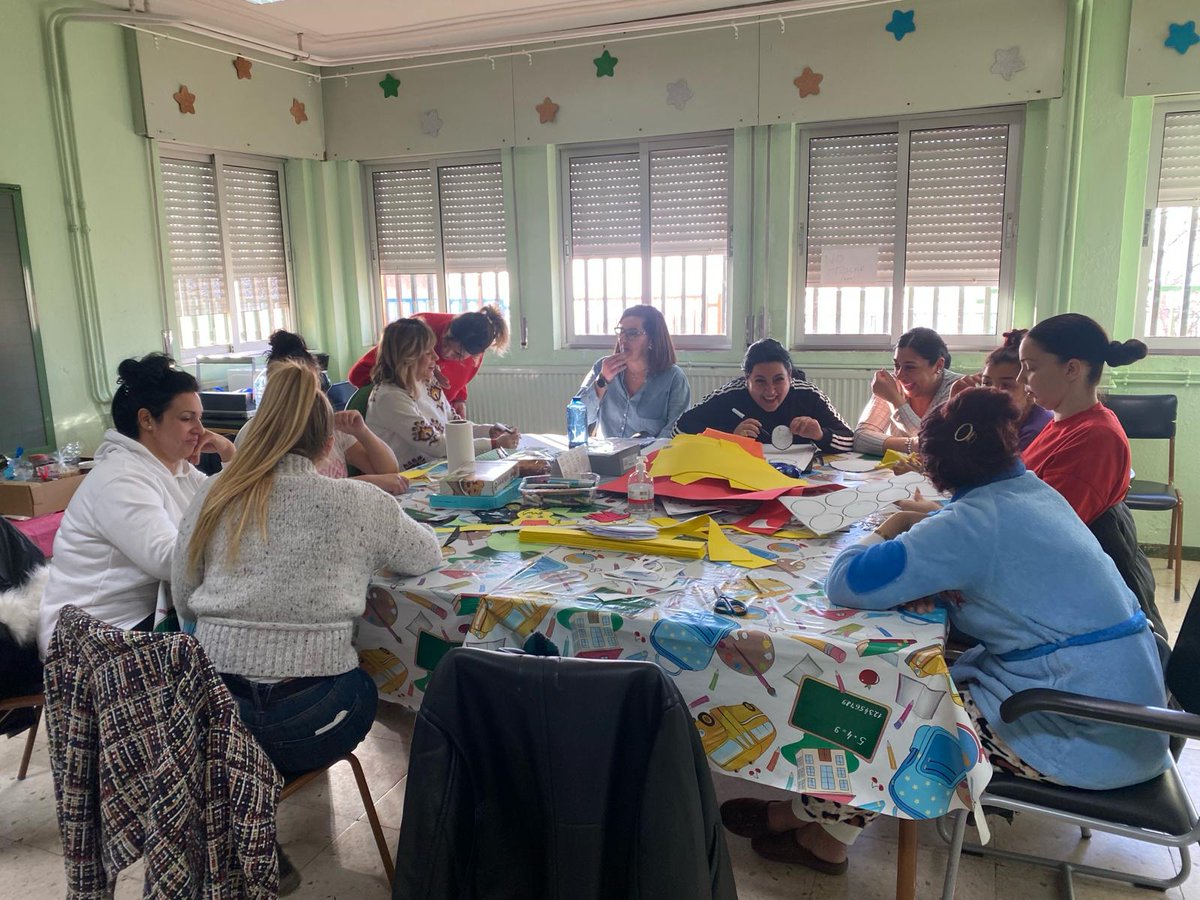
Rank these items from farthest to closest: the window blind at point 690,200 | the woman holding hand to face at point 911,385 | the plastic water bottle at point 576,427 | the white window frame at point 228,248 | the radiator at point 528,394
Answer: the radiator at point 528,394 → the window blind at point 690,200 → the white window frame at point 228,248 → the woman holding hand to face at point 911,385 → the plastic water bottle at point 576,427

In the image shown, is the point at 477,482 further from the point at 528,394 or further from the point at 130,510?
the point at 528,394

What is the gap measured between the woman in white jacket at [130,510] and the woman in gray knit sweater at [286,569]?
264 mm

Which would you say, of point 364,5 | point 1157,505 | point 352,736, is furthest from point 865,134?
point 352,736

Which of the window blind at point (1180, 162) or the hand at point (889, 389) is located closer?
the hand at point (889, 389)

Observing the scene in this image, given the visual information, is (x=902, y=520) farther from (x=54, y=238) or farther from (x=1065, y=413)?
(x=54, y=238)

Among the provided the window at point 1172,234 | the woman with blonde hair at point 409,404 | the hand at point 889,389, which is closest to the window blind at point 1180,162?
the window at point 1172,234

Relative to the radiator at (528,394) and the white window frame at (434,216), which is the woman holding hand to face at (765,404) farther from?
the white window frame at (434,216)

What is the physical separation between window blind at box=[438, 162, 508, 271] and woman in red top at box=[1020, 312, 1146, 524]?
3658 millimetres

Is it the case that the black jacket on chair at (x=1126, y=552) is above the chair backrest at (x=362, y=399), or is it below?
below

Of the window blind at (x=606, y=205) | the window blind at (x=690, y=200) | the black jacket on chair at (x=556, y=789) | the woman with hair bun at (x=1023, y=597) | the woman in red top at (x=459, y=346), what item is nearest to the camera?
the black jacket on chair at (x=556, y=789)

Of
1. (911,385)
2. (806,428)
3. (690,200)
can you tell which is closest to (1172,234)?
(911,385)

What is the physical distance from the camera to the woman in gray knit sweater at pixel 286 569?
156cm

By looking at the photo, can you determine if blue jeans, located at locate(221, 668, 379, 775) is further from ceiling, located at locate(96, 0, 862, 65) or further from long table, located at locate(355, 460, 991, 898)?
ceiling, located at locate(96, 0, 862, 65)

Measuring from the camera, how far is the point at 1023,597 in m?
1.48
